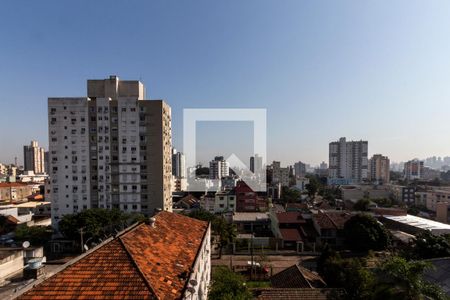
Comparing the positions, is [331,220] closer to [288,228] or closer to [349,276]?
[288,228]

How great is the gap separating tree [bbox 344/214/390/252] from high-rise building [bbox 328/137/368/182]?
97.7 m

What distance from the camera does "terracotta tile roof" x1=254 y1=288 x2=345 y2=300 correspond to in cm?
1448

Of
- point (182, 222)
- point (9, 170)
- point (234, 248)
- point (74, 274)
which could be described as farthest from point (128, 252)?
point (9, 170)

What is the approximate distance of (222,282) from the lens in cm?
1330

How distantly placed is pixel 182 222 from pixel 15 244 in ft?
93.3

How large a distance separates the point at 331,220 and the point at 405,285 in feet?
82.7

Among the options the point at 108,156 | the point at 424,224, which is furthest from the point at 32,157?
the point at 424,224

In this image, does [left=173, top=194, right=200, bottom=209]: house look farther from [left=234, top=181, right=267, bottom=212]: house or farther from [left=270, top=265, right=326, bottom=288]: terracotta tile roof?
[left=270, top=265, right=326, bottom=288]: terracotta tile roof

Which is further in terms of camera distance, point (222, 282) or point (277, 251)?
point (277, 251)

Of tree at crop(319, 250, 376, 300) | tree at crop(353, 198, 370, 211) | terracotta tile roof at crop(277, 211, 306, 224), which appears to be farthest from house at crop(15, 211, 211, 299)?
tree at crop(353, 198, 370, 211)

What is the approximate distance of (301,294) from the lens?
14734 millimetres

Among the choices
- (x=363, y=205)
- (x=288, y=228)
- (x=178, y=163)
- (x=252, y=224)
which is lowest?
(x=252, y=224)

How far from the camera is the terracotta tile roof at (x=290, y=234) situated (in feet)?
104

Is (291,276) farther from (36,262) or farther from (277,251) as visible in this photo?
(36,262)
